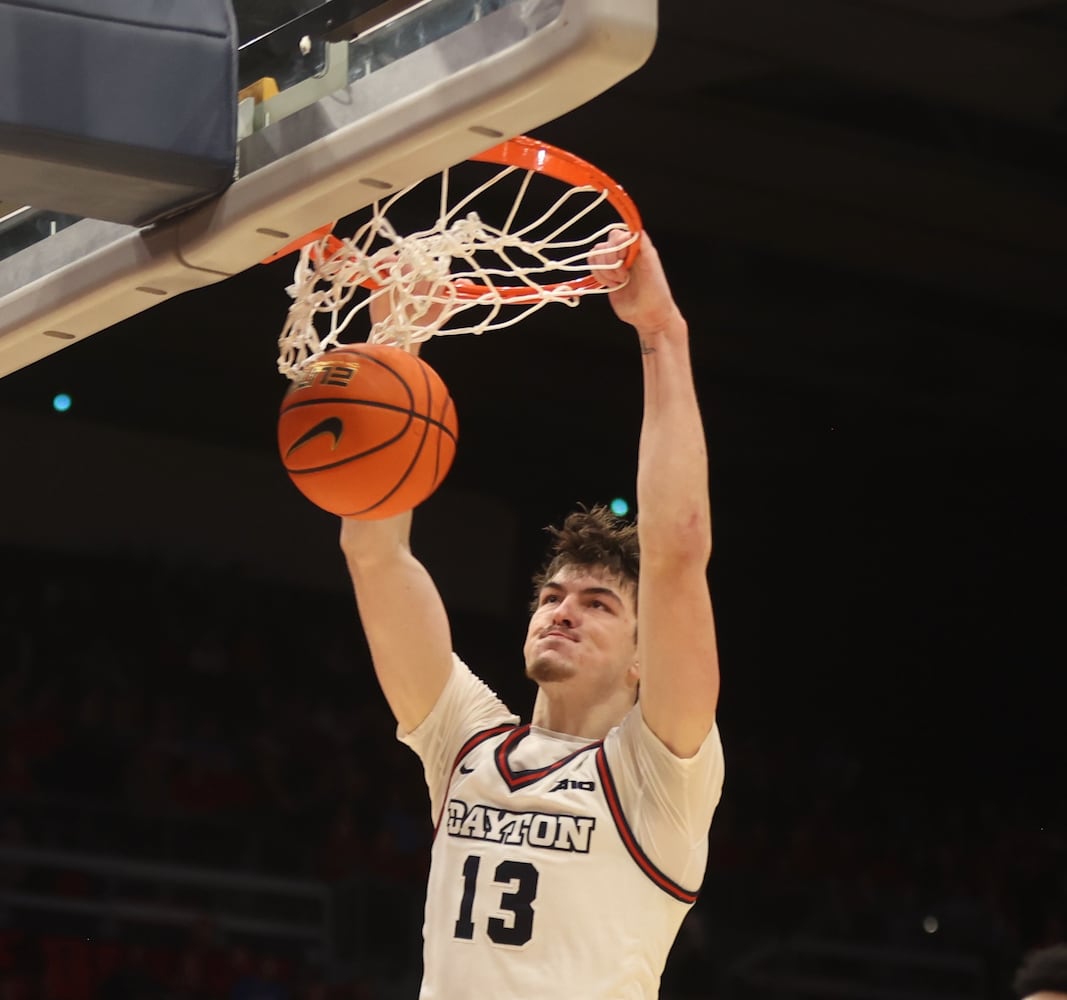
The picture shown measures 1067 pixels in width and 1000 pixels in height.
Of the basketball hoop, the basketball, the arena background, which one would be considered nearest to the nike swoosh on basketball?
the basketball

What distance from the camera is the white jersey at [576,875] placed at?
9.53 feet

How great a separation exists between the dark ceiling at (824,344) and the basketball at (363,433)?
14.7ft

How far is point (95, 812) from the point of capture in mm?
7488

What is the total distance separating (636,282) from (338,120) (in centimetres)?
76

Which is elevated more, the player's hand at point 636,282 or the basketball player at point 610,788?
the player's hand at point 636,282

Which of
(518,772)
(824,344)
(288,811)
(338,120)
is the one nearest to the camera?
(338,120)

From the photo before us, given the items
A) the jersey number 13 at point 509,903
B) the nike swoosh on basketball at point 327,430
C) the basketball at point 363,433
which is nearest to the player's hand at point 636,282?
the basketball at point 363,433

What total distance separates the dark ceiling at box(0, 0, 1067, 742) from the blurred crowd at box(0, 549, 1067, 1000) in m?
1.03

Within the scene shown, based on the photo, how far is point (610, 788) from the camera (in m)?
3.00

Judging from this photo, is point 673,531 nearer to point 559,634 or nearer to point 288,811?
point 559,634

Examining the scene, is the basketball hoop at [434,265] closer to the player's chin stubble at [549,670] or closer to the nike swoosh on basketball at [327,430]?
the nike swoosh on basketball at [327,430]

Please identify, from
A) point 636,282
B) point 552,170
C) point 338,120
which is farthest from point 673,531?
point 338,120

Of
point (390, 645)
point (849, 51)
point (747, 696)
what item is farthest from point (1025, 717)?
point (390, 645)

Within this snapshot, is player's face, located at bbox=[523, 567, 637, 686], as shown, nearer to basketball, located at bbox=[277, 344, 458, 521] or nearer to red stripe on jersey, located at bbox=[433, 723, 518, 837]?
red stripe on jersey, located at bbox=[433, 723, 518, 837]
